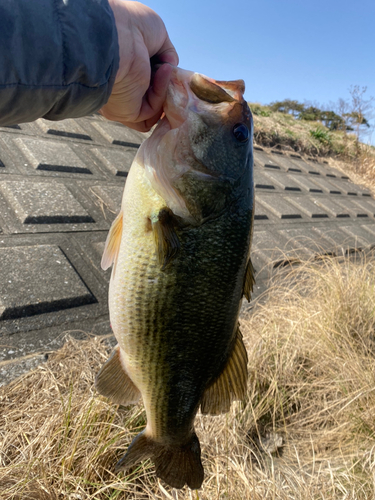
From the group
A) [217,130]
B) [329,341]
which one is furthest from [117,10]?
[329,341]

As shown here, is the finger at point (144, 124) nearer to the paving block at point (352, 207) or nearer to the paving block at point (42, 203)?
the paving block at point (42, 203)

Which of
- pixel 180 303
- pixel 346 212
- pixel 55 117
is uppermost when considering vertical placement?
pixel 55 117

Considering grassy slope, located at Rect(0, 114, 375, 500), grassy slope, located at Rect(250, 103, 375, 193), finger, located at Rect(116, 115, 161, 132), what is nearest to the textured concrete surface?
grassy slope, located at Rect(0, 114, 375, 500)

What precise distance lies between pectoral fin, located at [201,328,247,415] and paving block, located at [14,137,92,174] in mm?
3510

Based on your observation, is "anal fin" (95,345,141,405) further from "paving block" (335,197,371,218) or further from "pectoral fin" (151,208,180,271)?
"paving block" (335,197,371,218)

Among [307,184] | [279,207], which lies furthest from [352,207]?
[279,207]

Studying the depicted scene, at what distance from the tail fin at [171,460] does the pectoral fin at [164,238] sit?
72 cm

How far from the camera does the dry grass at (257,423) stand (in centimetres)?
188

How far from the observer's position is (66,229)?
12.0 ft

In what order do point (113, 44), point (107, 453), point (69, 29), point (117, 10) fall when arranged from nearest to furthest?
point (69, 29) < point (113, 44) < point (117, 10) < point (107, 453)

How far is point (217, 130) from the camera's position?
58.0 inches

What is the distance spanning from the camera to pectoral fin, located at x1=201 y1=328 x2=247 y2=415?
151cm

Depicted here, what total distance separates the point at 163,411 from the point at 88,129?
5.05m

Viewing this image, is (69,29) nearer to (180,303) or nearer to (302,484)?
(180,303)
